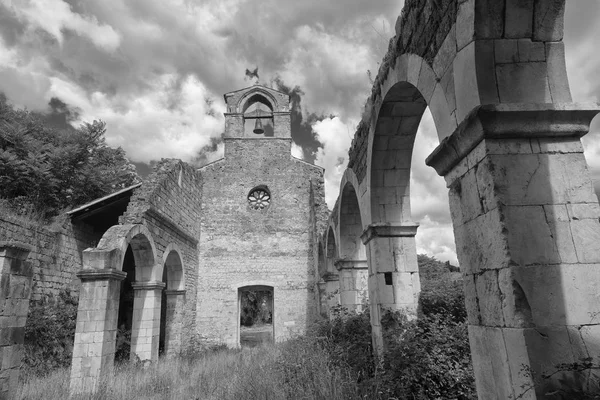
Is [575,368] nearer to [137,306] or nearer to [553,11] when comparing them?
[553,11]

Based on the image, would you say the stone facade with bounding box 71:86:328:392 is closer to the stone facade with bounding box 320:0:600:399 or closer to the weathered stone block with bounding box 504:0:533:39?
the stone facade with bounding box 320:0:600:399

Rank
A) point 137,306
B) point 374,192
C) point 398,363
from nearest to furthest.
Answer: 1. point 398,363
2. point 374,192
3. point 137,306

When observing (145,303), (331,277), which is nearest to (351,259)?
(331,277)

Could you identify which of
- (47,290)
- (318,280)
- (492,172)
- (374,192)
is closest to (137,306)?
(47,290)

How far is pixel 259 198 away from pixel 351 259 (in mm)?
7487

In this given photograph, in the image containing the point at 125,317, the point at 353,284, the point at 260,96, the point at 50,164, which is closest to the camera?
the point at 353,284

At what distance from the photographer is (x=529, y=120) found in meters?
2.34

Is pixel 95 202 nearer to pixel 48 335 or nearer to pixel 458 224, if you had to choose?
pixel 48 335

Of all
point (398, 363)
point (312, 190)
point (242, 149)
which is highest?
point (242, 149)

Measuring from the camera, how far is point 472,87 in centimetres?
246

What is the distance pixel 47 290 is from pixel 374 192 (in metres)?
7.54

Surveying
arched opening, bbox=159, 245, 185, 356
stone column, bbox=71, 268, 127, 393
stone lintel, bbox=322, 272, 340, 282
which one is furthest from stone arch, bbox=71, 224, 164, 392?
stone lintel, bbox=322, 272, 340, 282

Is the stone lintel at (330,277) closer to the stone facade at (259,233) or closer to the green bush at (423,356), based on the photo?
the stone facade at (259,233)

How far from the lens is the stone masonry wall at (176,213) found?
9055 mm
